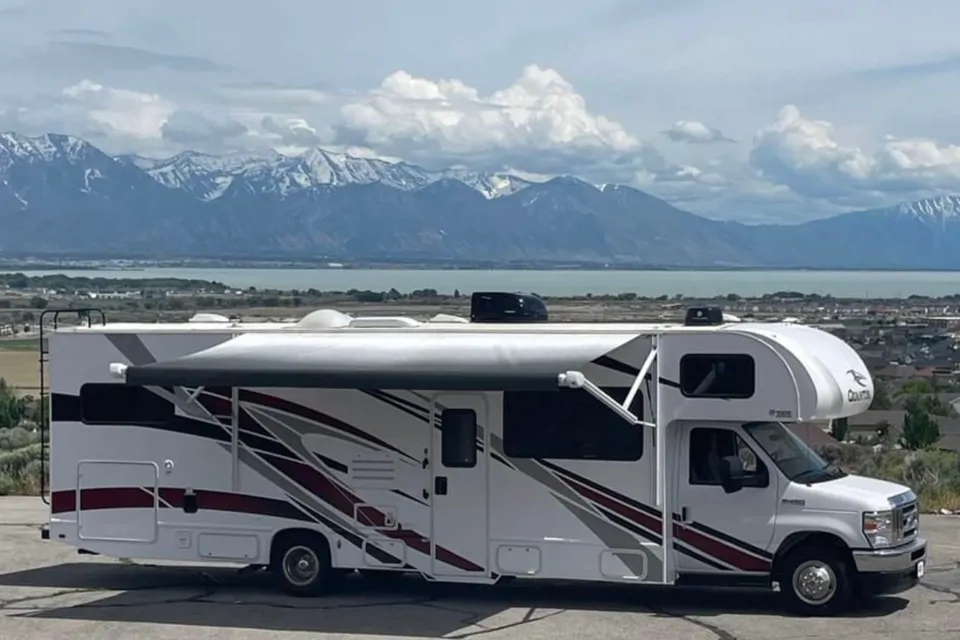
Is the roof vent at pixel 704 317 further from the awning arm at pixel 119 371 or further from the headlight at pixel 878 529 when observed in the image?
the awning arm at pixel 119 371

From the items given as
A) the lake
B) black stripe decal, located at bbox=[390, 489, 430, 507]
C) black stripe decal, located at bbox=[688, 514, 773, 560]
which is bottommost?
black stripe decal, located at bbox=[688, 514, 773, 560]

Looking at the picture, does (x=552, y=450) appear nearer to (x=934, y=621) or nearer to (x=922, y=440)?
(x=934, y=621)

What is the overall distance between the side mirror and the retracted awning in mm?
1355

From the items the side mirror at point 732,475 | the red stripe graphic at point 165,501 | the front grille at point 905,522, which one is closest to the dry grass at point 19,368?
the red stripe graphic at point 165,501

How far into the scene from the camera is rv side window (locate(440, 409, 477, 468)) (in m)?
13.5

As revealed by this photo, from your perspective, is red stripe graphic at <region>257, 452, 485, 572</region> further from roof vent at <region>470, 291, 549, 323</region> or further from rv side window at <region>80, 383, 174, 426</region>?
roof vent at <region>470, 291, 549, 323</region>

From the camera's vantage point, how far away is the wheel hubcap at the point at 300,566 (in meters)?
13.9

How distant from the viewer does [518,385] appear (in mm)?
12266

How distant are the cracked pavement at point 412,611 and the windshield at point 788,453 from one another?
1.19 m

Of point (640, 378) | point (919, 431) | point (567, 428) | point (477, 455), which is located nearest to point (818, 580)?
point (640, 378)

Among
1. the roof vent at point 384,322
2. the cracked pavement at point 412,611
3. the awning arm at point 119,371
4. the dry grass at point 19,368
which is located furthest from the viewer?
the dry grass at point 19,368

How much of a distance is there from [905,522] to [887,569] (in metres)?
0.59

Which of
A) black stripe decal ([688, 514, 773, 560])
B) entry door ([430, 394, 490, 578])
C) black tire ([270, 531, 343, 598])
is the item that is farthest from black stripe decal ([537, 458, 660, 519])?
black tire ([270, 531, 343, 598])

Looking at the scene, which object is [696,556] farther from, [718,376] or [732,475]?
[718,376]
